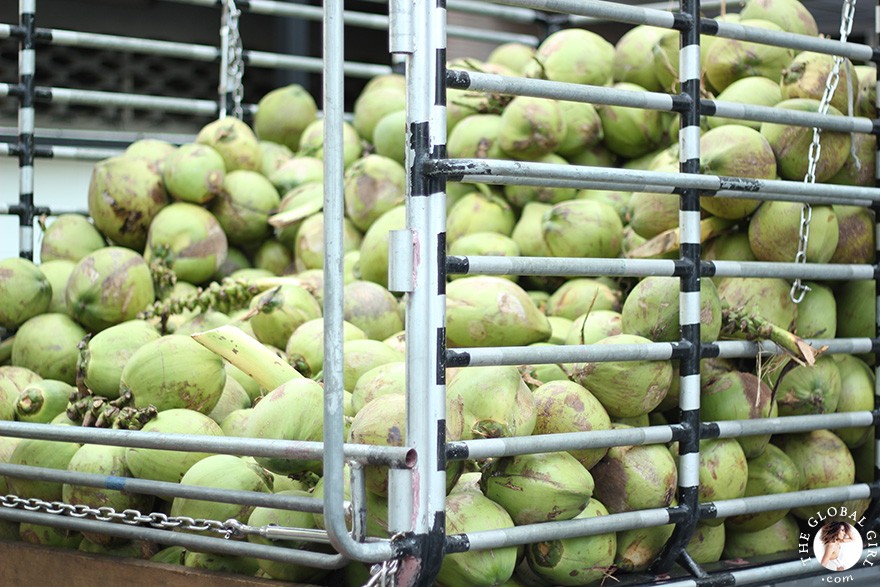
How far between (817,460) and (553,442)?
0.83 meters

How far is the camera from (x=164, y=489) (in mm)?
1855

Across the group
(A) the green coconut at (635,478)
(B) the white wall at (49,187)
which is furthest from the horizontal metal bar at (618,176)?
(B) the white wall at (49,187)

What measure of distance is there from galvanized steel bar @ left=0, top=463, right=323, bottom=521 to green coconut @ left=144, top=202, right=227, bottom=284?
3.00 feet

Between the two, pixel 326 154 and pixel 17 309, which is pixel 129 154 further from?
pixel 326 154

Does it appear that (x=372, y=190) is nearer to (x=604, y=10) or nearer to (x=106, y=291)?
(x=106, y=291)

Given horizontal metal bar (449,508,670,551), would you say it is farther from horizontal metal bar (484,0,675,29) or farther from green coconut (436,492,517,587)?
horizontal metal bar (484,0,675,29)

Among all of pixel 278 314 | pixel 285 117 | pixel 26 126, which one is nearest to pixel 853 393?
pixel 278 314

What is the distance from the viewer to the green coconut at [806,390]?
2.34 m

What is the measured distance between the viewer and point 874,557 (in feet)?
7.39

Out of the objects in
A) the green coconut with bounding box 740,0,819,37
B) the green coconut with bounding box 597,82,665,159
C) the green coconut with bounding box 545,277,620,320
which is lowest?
the green coconut with bounding box 545,277,620,320

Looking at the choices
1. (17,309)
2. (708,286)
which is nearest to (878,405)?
(708,286)

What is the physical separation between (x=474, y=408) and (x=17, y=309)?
4.58 feet

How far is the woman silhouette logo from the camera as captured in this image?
2186 millimetres

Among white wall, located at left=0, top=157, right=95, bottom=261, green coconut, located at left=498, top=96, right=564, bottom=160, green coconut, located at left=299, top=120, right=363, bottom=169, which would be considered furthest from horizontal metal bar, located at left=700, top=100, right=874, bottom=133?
white wall, located at left=0, top=157, right=95, bottom=261
